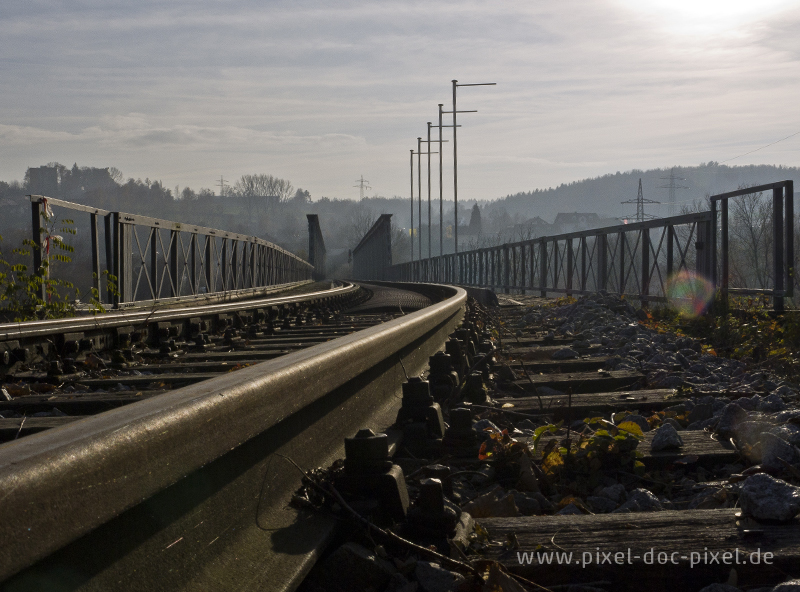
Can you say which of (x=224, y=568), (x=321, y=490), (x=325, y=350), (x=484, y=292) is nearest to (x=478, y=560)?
(x=321, y=490)

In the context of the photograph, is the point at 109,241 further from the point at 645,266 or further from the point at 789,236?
the point at 789,236

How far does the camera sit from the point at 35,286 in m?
8.02

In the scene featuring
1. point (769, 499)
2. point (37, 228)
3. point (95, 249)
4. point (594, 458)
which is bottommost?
point (594, 458)

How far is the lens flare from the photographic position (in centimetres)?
1022

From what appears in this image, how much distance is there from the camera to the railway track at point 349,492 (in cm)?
116

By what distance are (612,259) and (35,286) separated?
10.2m

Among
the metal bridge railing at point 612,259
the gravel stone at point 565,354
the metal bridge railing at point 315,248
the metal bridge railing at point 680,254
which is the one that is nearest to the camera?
the gravel stone at point 565,354

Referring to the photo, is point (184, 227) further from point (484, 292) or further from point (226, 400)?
point (226, 400)

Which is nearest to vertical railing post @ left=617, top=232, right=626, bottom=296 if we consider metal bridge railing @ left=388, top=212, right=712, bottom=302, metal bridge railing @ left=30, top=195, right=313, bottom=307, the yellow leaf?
metal bridge railing @ left=388, top=212, right=712, bottom=302

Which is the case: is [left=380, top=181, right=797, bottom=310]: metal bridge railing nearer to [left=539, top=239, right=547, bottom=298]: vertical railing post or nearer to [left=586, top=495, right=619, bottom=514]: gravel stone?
[left=539, top=239, right=547, bottom=298]: vertical railing post

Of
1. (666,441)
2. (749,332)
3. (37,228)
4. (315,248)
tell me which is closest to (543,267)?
(749,332)

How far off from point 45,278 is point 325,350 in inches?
259

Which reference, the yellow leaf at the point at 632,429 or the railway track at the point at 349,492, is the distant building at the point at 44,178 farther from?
the yellow leaf at the point at 632,429

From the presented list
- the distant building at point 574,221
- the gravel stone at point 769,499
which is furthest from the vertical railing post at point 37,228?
the distant building at point 574,221
